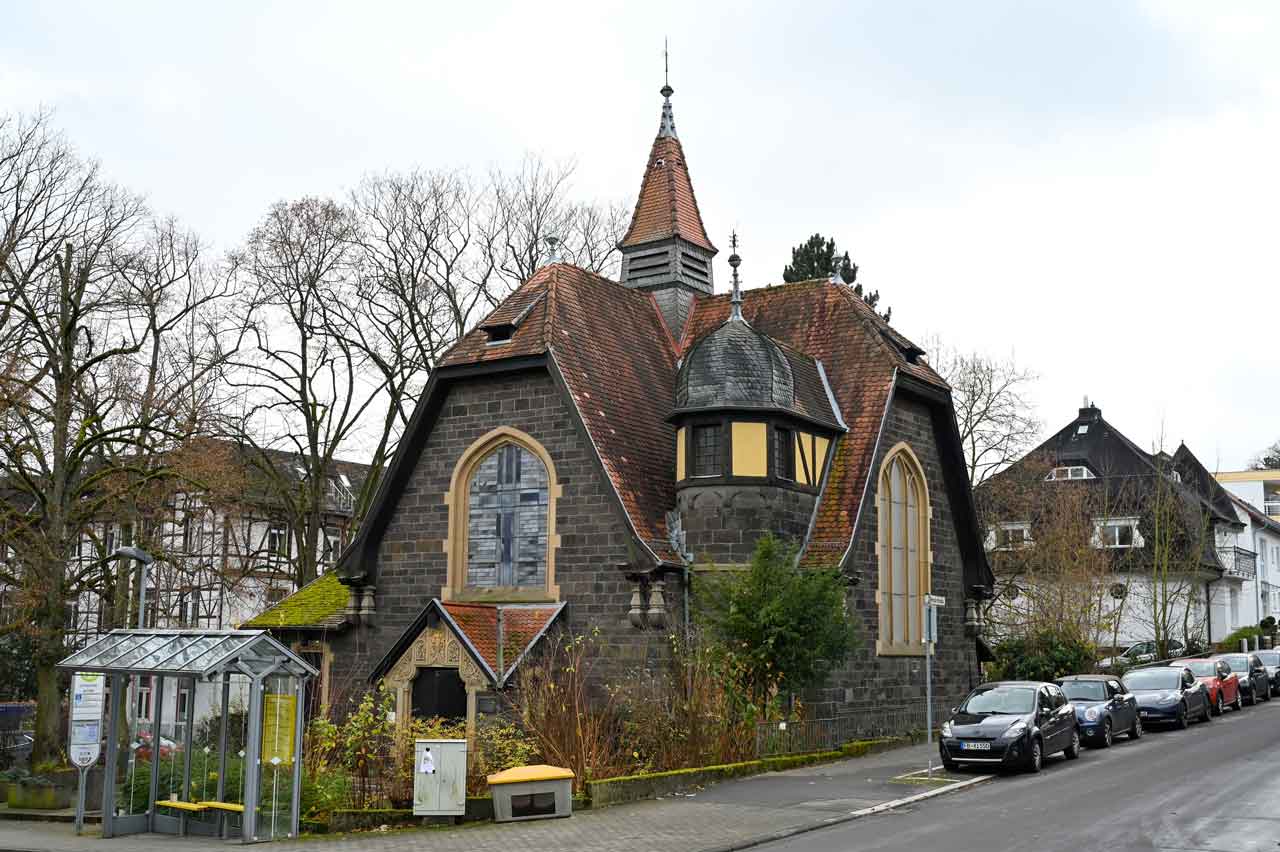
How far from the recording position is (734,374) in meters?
24.1

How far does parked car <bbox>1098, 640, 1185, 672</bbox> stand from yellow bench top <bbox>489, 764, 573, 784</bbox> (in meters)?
28.0

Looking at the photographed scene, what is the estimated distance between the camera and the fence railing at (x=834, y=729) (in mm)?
21188

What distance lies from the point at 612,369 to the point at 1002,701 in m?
9.83

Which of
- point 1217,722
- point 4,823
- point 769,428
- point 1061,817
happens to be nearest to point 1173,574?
point 1217,722

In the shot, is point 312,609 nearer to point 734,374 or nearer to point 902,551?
point 734,374

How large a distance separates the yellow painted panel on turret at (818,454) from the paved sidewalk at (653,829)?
7.30m

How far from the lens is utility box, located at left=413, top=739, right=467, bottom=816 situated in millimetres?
16141

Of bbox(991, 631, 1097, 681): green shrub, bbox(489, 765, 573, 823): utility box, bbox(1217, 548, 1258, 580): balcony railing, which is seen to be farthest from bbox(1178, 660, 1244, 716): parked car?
bbox(1217, 548, 1258, 580): balcony railing

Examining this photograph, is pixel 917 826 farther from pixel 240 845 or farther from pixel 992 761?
pixel 240 845

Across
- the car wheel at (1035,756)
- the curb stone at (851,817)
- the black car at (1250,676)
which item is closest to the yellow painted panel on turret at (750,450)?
A: the car wheel at (1035,756)

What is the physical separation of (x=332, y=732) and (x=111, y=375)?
16.4m

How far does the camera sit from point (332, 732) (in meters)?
17.7

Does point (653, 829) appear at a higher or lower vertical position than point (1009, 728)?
lower

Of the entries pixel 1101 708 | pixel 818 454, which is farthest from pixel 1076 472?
pixel 818 454
